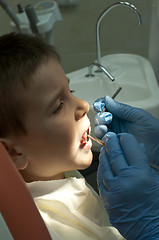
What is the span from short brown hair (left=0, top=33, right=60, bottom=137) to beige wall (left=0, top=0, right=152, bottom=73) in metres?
1.44

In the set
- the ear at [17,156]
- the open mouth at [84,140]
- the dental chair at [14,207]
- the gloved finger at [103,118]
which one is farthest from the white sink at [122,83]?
the dental chair at [14,207]

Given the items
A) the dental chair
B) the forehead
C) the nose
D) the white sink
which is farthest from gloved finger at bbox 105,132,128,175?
the white sink

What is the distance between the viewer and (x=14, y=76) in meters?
0.70

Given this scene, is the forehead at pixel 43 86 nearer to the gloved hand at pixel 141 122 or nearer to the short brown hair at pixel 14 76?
the short brown hair at pixel 14 76

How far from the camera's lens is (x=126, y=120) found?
1.16 m

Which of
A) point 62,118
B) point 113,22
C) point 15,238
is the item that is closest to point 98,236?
point 62,118

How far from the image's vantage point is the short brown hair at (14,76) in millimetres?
697

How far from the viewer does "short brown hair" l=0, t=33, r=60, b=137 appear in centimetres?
70

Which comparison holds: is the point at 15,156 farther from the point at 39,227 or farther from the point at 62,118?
the point at 39,227

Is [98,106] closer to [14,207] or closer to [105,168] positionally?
[105,168]

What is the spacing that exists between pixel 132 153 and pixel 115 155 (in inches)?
2.0

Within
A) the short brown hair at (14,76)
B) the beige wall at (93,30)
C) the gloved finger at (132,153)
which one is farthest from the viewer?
the beige wall at (93,30)

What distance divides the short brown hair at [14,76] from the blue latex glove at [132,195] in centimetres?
29

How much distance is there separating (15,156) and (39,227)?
402 millimetres
